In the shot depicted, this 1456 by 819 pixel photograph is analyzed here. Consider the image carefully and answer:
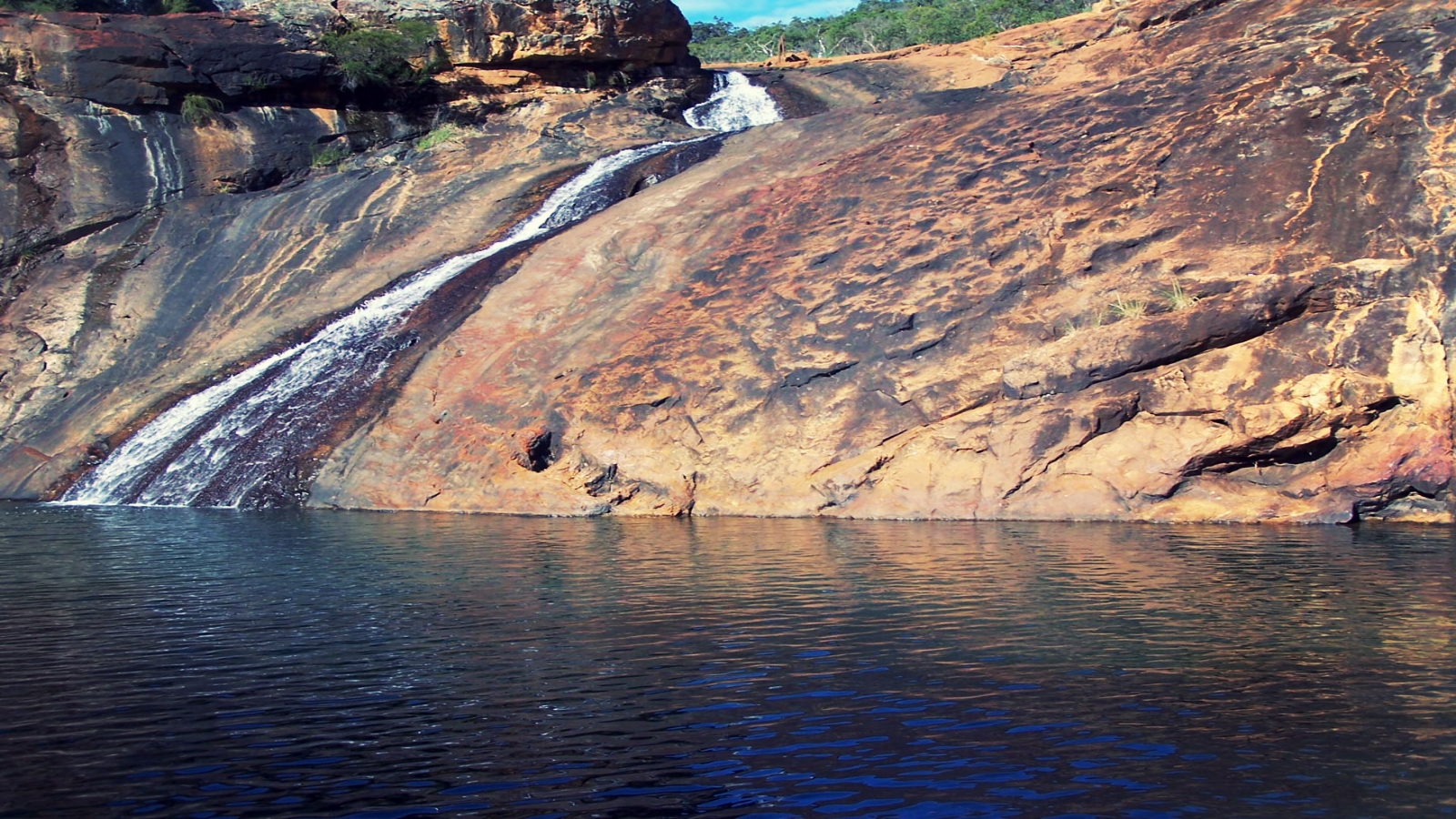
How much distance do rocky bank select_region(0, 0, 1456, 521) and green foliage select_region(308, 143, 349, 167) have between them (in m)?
6.83

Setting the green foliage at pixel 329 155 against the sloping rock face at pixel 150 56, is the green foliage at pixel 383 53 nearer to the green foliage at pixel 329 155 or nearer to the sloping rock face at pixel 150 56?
the sloping rock face at pixel 150 56

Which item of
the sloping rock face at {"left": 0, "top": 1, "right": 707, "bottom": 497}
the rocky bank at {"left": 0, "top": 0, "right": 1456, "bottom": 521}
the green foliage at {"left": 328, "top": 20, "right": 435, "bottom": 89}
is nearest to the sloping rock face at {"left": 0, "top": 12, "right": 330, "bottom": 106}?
the sloping rock face at {"left": 0, "top": 1, "right": 707, "bottom": 497}

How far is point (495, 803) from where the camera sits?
22.2 ft

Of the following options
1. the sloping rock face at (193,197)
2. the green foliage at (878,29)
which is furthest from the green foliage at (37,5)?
the green foliage at (878,29)

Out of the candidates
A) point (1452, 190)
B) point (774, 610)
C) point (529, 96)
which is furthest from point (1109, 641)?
point (529, 96)

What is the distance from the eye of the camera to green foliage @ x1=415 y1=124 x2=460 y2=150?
37.3 meters

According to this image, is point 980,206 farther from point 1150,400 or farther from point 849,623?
point 849,623

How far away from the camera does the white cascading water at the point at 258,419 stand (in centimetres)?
2350

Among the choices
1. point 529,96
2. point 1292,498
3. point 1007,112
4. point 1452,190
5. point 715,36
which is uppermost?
point 715,36

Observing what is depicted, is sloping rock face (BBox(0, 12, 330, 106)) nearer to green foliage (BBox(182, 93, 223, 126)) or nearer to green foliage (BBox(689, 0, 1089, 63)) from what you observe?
green foliage (BBox(182, 93, 223, 126))

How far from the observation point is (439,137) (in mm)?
37906

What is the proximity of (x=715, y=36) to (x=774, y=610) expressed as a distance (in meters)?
87.0

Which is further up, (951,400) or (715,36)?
(715,36)

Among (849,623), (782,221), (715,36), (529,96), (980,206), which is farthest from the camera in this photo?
(715,36)
